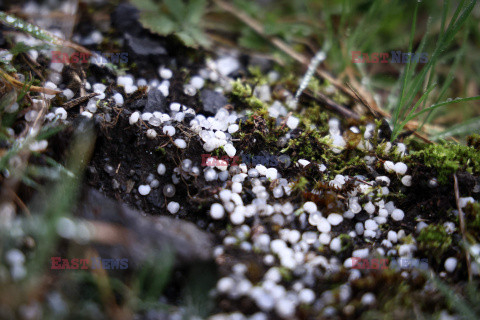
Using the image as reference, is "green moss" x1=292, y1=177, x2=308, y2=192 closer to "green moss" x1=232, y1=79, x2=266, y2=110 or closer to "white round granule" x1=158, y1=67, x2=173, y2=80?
"green moss" x1=232, y1=79, x2=266, y2=110

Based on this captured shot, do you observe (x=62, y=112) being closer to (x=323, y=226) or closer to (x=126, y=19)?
(x=126, y=19)

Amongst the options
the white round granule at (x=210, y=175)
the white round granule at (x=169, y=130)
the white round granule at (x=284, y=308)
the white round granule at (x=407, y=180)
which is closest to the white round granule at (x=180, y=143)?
the white round granule at (x=169, y=130)

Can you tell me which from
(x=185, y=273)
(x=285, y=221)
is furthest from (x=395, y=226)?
(x=185, y=273)

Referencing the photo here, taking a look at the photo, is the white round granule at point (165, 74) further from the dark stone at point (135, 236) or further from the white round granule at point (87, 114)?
the dark stone at point (135, 236)

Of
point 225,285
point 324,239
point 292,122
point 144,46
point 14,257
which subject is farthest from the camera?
point 144,46

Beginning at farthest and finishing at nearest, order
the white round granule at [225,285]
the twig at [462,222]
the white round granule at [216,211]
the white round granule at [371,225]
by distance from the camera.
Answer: the white round granule at [371,225] < the white round granule at [216,211] < the twig at [462,222] < the white round granule at [225,285]

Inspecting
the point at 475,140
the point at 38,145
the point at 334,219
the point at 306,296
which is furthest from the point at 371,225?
the point at 38,145
